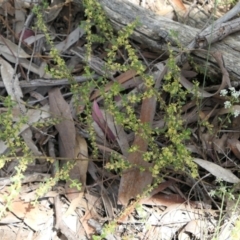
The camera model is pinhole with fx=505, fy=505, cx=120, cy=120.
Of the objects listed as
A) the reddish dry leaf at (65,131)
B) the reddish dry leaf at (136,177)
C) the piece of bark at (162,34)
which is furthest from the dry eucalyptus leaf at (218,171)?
the reddish dry leaf at (65,131)

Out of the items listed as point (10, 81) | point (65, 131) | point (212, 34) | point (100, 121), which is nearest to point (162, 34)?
point (212, 34)

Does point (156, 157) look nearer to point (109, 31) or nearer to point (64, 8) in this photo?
point (109, 31)

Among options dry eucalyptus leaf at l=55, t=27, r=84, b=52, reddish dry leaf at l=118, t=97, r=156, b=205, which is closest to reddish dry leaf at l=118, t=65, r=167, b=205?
reddish dry leaf at l=118, t=97, r=156, b=205

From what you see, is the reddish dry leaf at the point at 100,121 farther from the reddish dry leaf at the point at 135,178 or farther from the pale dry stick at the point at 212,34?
the pale dry stick at the point at 212,34

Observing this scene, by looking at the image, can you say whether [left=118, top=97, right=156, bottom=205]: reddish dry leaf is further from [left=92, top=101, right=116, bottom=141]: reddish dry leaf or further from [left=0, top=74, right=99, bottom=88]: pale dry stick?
[left=0, top=74, right=99, bottom=88]: pale dry stick

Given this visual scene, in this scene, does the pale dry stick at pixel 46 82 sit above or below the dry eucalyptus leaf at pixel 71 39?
below

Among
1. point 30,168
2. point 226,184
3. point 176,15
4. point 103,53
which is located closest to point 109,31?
point 103,53

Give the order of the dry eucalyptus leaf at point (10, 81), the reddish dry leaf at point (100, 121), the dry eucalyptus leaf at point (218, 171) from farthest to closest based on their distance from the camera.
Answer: the dry eucalyptus leaf at point (10, 81)
the reddish dry leaf at point (100, 121)
the dry eucalyptus leaf at point (218, 171)

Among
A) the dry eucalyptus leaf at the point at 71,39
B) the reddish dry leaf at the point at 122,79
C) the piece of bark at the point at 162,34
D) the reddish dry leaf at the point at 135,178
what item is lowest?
the reddish dry leaf at the point at 135,178
